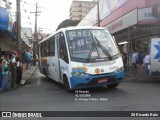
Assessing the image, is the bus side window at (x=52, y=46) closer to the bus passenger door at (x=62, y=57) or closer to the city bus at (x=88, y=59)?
the bus passenger door at (x=62, y=57)

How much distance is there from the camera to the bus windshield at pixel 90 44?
12.5 m

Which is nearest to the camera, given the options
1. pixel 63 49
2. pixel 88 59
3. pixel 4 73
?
pixel 88 59

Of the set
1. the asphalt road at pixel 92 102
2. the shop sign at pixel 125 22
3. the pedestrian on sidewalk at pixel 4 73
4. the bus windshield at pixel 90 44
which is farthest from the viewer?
the shop sign at pixel 125 22

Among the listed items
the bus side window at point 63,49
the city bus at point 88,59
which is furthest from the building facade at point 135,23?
the city bus at point 88,59

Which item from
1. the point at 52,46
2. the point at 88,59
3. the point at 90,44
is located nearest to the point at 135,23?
the point at 52,46

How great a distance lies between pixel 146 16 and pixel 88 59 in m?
11.9

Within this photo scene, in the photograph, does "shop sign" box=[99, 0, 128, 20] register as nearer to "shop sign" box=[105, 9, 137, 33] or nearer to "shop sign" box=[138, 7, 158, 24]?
"shop sign" box=[105, 9, 137, 33]

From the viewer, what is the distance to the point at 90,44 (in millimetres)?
12656

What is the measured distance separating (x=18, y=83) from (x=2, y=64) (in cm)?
262

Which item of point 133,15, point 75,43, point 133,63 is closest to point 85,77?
point 75,43

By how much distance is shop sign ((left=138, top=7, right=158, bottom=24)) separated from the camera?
22.9 m

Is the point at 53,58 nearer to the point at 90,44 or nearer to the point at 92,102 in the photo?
the point at 90,44

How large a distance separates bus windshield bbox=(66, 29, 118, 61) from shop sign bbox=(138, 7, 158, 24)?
403 inches

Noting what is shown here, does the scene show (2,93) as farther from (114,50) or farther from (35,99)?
(114,50)
